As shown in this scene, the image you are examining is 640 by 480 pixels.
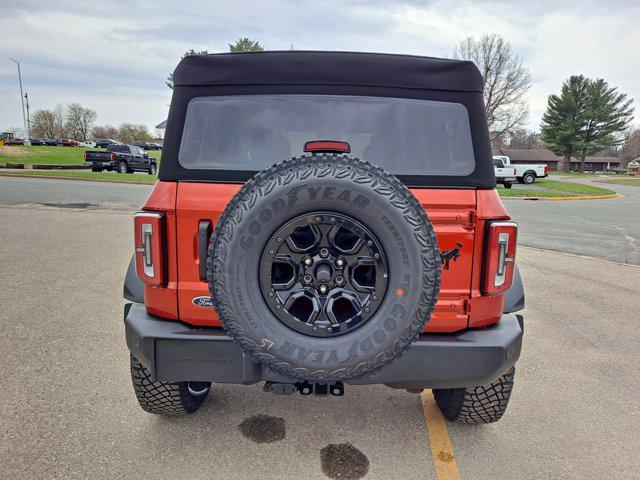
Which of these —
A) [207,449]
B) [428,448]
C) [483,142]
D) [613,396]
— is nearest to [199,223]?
[207,449]

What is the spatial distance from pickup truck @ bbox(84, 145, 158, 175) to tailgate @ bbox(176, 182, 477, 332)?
87.8 feet

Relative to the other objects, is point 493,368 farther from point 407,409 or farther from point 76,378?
point 76,378

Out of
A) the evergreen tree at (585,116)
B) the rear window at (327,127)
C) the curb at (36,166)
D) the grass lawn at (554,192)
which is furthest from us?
the evergreen tree at (585,116)

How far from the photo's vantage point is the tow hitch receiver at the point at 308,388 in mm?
2006

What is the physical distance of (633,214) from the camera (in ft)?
48.9

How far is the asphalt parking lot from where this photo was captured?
2307mm

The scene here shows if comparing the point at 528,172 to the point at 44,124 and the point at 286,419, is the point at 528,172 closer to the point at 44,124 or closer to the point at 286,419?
the point at 286,419

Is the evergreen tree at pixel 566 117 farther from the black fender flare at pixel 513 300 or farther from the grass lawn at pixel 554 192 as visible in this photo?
the black fender flare at pixel 513 300

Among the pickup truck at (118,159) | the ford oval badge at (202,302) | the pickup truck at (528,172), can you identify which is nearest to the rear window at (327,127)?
the ford oval badge at (202,302)

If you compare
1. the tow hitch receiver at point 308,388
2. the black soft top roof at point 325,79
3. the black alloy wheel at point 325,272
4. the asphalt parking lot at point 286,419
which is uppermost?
the black soft top roof at point 325,79

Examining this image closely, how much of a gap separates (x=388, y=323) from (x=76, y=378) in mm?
2516

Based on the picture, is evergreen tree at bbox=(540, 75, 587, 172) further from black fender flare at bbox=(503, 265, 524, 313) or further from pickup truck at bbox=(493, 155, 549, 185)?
black fender flare at bbox=(503, 265, 524, 313)

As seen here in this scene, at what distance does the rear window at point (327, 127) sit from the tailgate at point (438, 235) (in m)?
0.19

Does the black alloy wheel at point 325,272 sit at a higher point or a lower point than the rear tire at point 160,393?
higher
